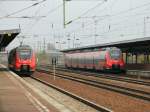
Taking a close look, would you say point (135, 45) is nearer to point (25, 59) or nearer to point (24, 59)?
point (25, 59)

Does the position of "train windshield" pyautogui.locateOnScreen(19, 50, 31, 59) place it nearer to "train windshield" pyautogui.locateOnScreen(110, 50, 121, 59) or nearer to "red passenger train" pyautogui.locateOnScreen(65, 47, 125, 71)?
"red passenger train" pyautogui.locateOnScreen(65, 47, 125, 71)

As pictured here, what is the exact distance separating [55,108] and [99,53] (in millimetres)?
37941

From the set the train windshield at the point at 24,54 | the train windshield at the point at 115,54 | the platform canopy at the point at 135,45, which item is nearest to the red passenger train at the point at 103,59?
the train windshield at the point at 115,54

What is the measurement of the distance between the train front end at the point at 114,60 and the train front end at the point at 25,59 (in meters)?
9.21

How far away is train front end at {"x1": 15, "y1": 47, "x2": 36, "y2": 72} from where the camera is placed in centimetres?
4853

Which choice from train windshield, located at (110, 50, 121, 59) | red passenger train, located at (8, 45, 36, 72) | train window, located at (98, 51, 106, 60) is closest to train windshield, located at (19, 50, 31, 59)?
red passenger train, located at (8, 45, 36, 72)

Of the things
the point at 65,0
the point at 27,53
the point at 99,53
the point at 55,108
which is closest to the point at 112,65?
the point at 99,53

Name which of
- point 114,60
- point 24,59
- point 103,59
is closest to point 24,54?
point 24,59

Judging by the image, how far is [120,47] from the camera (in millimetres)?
57812

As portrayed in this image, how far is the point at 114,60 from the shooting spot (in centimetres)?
5359

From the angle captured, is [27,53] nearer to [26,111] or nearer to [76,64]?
[76,64]

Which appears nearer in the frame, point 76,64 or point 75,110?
point 75,110

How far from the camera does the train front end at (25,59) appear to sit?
159ft

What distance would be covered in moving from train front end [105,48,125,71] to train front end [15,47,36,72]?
9.21 metres
